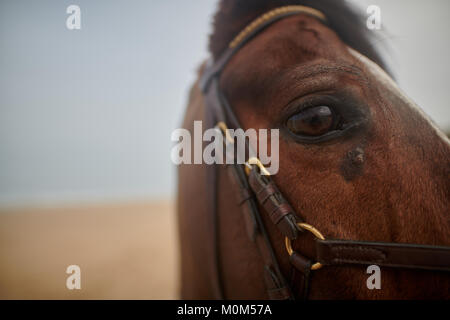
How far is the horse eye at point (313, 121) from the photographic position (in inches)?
44.4

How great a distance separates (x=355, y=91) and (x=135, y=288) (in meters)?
7.72

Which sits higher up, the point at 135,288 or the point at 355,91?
the point at 355,91

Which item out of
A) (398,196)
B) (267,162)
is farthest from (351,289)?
(267,162)

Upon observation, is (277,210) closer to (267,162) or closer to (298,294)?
(267,162)

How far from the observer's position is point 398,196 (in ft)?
3.24

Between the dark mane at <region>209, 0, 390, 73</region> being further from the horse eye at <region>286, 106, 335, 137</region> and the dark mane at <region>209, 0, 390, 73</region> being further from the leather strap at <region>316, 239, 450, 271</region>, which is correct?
the leather strap at <region>316, 239, 450, 271</region>

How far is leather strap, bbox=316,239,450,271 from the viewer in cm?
93

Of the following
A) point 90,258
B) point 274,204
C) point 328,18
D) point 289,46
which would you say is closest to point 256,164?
point 274,204

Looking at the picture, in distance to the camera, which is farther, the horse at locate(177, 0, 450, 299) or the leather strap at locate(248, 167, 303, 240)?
the leather strap at locate(248, 167, 303, 240)

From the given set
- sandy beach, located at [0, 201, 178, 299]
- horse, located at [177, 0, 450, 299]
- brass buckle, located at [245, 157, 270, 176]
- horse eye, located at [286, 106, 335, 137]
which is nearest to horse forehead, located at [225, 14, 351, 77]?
horse, located at [177, 0, 450, 299]
